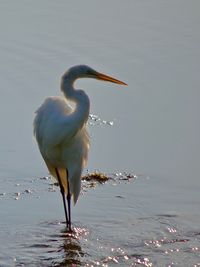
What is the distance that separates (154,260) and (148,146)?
2877 mm

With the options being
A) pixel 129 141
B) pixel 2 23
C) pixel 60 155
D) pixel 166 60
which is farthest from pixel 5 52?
pixel 60 155

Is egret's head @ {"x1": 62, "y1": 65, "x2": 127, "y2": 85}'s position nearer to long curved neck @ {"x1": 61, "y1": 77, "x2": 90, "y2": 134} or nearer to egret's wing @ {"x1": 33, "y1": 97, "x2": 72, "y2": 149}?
long curved neck @ {"x1": 61, "y1": 77, "x2": 90, "y2": 134}

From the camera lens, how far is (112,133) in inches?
416

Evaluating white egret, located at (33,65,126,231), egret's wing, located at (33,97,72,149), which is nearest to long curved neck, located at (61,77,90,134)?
white egret, located at (33,65,126,231)

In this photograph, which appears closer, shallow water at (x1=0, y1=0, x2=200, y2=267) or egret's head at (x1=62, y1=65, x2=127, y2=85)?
shallow water at (x1=0, y1=0, x2=200, y2=267)

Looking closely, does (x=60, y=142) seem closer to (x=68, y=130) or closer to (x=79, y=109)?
(x=68, y=130)

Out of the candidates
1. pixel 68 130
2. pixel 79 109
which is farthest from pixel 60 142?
pixel 79 109

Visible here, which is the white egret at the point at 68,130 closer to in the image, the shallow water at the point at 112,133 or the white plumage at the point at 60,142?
the white plumage at the point at 60,142

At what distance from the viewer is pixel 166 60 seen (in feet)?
42.1

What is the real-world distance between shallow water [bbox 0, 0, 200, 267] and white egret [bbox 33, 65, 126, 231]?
0.40 meters

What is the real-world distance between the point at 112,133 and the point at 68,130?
225 cm

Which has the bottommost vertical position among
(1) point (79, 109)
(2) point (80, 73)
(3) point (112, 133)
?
(3) point (112, 133)

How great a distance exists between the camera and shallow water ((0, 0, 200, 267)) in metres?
8.03

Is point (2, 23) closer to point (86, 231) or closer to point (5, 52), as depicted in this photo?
point (5, 52)
